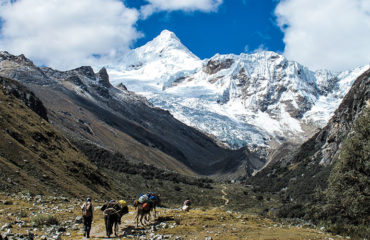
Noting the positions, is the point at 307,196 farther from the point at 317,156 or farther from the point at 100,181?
the point at 100,181

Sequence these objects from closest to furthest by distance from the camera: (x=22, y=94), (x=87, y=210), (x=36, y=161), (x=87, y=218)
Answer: (x=87, y=218) → (x=87, y=210) → (x=36, y=161) → (x=22, y=94)

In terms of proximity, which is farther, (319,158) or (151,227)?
(319,158)

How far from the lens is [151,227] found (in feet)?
87.9

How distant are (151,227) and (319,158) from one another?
149m

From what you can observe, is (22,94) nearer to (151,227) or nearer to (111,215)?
(151,227)

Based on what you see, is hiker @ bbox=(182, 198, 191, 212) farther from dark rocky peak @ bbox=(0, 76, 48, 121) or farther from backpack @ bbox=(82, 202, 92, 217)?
dark rocky peak @ bbox=(0, 76, 48, 121)

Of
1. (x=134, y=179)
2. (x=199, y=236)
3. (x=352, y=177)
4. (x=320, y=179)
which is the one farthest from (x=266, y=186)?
(x=199, y=236)

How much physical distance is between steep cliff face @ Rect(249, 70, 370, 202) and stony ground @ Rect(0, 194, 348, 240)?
93.2 metres

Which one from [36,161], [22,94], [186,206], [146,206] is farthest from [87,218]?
[22,94]

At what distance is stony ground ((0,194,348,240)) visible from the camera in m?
24.2

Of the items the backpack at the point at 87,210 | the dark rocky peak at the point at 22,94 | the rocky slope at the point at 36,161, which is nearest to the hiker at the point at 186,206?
the backpack at the point at 87,210

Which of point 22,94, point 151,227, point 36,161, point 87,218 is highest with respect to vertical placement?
point 22,94

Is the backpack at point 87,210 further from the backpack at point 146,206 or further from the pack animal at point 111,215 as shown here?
the backpack at point 146,206

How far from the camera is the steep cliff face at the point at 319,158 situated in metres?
134
